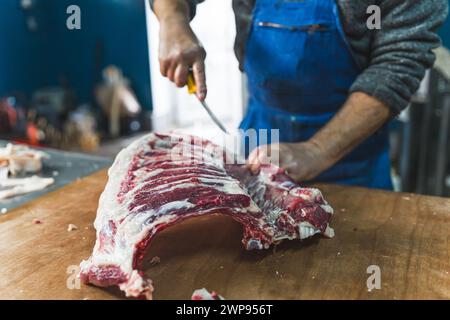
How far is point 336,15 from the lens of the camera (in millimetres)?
2107

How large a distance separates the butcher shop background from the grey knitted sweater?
269 centimetres

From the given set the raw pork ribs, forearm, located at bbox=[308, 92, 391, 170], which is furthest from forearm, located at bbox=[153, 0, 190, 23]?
forearm, located at bbox=[308, 92, 391, 170]

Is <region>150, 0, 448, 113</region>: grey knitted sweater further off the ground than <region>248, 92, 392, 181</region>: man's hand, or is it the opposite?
<region>150, 0, 448, 113</region>: grey knitted sweater

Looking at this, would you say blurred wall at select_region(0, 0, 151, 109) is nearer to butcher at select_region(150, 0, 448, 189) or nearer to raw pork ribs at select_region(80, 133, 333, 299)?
butcher at select_region(150, 0, 448, 189)

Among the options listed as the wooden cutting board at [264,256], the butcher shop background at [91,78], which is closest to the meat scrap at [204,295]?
the wooden cutting board at [264,256]

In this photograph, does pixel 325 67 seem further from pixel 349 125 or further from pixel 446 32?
pixel 446 32

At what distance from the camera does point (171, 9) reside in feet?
6.90

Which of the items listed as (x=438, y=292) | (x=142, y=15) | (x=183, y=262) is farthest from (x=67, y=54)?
(x=438, y=292)

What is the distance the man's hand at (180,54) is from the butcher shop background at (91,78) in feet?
8.99

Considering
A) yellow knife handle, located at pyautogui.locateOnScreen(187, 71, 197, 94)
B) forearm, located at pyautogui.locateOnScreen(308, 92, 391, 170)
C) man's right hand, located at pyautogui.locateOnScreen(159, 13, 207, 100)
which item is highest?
man's right hand, located at pyautogui.locateOnScreen(159, 13, 207, 100)

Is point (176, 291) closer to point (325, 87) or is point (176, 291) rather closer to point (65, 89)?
point (325, 87)

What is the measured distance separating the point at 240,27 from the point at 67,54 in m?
4.93

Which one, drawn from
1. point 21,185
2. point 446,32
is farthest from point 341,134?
point 446,32

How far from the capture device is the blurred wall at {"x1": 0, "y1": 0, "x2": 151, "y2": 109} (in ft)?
20.0
